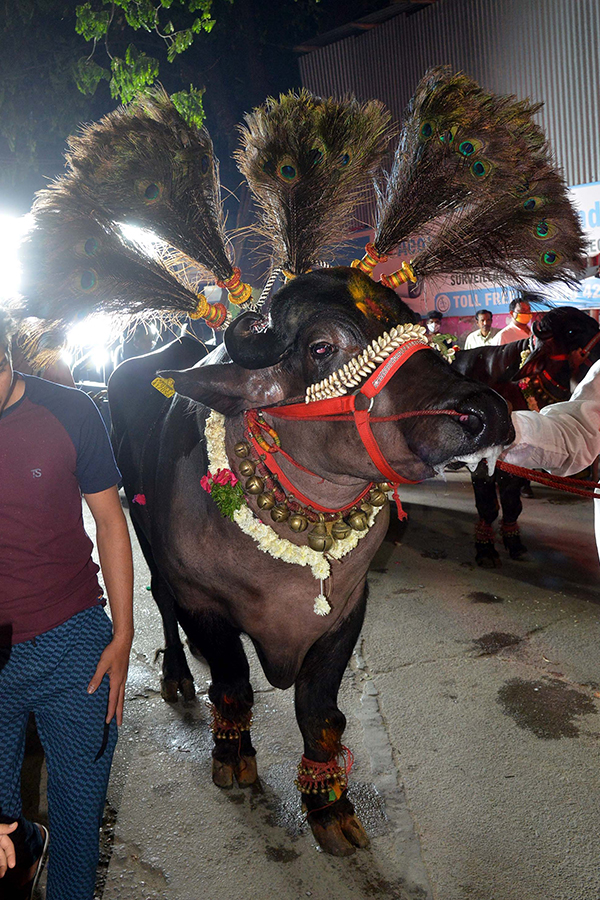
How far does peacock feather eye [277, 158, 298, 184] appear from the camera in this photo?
2557 mm

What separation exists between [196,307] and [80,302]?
45 centimetres

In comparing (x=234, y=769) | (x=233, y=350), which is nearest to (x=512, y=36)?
(x=233, y=350)

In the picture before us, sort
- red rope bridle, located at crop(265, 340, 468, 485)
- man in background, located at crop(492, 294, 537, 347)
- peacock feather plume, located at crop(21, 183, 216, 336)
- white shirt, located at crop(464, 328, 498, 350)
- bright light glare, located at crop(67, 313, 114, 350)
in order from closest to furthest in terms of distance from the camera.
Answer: red rope bridle, located at crop(265, 340, 468, 485) < peacock feather plume, located at crop(21, 183, 216, 336) < bright light glare, located at crop(67, 313, 114, 350) < man in background, located at crop(492, 294, 537, 347) < white shirt, located at crop(464, 328, 498, 350)

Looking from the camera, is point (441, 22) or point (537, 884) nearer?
point (537, 884)

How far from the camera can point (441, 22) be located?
9844mm

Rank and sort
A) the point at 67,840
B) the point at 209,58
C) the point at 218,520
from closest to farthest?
1. the point at 67,840
2. the point at 218,520
3. the point at 209,58

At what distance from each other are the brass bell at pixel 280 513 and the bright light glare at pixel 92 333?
1.10 metres

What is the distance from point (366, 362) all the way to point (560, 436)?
2.54 ft

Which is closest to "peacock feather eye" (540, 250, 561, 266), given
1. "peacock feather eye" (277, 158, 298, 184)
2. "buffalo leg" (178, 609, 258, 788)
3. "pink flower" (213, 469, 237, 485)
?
"peacock feather eye" (277, 158, 298, 184)

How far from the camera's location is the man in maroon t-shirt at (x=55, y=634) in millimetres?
1898

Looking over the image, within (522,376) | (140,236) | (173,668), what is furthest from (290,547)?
(522,376)

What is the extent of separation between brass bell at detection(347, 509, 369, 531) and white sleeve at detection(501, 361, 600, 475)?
1.78 ft

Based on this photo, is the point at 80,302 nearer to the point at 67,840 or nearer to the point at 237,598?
the point at 237,598

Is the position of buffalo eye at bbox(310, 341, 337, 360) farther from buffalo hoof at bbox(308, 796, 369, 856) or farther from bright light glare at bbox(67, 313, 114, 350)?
buffalo hoof at bbox(308, 796, 369, 856)
